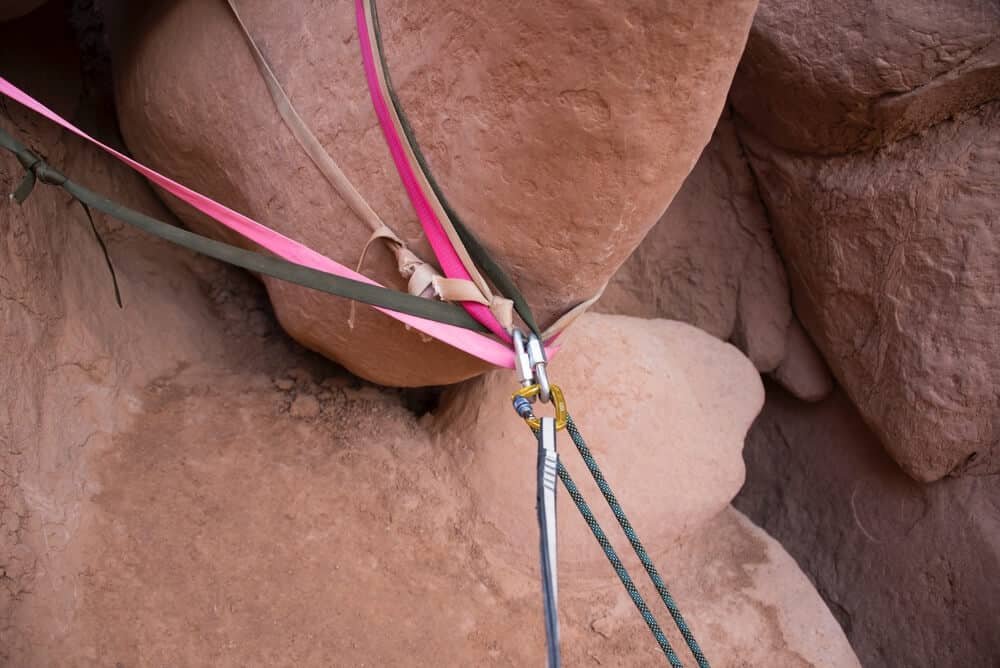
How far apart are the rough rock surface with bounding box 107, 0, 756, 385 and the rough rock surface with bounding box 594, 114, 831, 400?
891mm

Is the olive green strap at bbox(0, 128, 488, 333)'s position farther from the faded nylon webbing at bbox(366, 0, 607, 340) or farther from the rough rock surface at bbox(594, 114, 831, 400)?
the rough rock surface at bbox(594, 114, 831, 400)

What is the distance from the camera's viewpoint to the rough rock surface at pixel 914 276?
1533 millimetres

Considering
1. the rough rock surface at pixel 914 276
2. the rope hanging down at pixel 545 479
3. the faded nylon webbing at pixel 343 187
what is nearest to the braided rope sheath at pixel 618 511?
the rope hanging down at pixel 545 479

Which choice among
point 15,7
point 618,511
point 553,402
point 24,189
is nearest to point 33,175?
point 24,189

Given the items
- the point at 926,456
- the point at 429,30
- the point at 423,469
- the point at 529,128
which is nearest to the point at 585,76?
the point at 529,128

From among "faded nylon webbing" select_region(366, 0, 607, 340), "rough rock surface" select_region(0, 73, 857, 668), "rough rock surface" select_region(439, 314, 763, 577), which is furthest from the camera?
"rough rock surface" select_region(439, 314, 763, 577)

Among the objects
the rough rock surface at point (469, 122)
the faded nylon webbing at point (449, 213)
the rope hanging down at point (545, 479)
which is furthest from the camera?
the faded nylon webbing at point (449, 213)

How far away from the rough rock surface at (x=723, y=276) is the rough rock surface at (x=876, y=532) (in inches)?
5.5

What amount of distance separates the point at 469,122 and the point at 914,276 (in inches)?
42.5

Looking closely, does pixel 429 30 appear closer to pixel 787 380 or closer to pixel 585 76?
pixel 585 76

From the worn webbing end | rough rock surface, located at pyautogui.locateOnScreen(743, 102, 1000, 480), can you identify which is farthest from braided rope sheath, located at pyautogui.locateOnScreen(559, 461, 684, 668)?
rough rock surface, located at pyautogui.locateOnScreen(743, 102, 1000, 480)

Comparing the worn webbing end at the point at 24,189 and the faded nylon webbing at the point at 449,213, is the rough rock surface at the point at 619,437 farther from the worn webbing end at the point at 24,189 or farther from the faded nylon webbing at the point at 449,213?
the worn webbing end at the point at 24,189

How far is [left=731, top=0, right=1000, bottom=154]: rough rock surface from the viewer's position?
1.45 meters

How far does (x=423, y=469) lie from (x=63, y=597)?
564 mm
